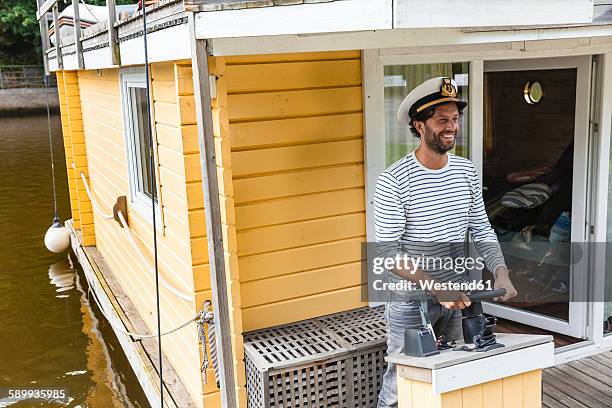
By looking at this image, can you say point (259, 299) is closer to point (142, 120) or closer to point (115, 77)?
point (142, 120)

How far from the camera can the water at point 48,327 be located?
608 cm

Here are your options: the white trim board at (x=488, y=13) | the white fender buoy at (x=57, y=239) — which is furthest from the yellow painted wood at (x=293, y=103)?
the white fender buoy at (x=57, y=239)

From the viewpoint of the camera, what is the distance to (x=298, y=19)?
2.40m

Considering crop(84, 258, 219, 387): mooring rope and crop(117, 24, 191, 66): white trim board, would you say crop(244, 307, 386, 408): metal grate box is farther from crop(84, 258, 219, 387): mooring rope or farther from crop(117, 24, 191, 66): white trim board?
crop(117, 24, 191, 66): white trim board

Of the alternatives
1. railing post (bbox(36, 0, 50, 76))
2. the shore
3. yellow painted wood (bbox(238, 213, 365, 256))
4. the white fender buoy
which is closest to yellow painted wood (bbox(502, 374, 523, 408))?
yellow painted wood (bbox(238, 213, 365, 256))

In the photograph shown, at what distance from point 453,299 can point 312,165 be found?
1.22 meters

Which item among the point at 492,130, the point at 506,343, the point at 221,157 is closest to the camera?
the point at 506,343

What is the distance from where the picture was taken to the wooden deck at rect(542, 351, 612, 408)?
3.70 meters

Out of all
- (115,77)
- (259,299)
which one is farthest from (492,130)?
(115,77)

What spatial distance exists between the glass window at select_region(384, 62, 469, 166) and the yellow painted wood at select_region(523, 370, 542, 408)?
59.6 inches

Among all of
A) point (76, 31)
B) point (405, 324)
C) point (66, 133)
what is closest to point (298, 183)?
point (405, 324)

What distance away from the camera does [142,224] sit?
5121mm

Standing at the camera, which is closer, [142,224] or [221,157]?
[221,157]

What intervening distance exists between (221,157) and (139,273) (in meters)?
2.86
